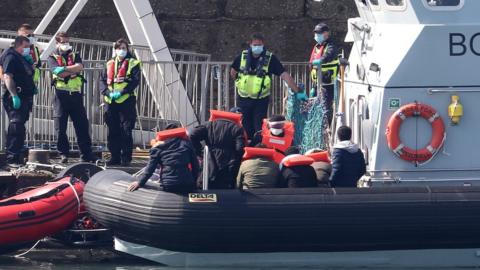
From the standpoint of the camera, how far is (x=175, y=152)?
40.7 feet

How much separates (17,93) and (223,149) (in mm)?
2822

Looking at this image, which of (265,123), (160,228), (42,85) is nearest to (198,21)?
(42,85)

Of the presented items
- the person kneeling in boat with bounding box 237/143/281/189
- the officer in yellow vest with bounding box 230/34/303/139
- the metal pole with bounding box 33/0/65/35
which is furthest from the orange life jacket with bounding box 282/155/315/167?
the metal pole with bounding box 33/0/65/35

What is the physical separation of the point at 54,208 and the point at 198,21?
25.0 feet

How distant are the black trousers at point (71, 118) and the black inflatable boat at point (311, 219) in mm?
2575

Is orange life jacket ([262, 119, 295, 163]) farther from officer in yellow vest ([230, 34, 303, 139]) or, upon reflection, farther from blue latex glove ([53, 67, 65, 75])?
blue latex glove ([53, 67, 65, 75])

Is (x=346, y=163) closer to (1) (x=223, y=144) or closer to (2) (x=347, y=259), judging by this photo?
(2) (x=347, y=259)

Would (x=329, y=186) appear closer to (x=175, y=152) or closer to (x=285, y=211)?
(x=285, y=211)

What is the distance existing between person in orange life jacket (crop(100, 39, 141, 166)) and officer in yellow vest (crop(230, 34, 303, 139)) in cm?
119

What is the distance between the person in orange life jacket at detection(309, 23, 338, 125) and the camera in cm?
1507

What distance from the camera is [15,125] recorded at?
14.4m

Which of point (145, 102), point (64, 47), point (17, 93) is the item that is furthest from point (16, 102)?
point (145, 102)

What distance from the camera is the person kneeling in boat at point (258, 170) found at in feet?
41.4

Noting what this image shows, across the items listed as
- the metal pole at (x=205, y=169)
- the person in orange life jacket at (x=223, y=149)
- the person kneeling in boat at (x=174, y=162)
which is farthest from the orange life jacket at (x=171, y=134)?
the person in orange life jacket at (x=223, y=149)
